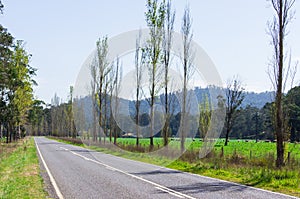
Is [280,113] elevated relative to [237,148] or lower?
elevated

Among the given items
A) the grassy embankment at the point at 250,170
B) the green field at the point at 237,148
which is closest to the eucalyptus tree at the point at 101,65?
the green field at the point at 237,148

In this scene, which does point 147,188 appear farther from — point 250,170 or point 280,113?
point 280,113

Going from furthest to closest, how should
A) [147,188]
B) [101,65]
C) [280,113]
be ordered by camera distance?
[101,65]
[280,113]
[147,188]

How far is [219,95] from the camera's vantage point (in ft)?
149

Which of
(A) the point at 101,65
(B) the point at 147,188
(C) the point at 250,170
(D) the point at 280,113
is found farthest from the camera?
(A) the point at 101,65

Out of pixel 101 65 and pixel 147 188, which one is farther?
pixel 101 65

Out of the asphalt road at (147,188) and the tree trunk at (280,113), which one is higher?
the tree trunk at (280,113)

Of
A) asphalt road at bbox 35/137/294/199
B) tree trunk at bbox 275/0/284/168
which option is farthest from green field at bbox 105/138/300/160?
asphalt road at bbox 35/137/294/199

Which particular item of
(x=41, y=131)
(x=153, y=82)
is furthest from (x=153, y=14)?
(x=41, y=131)

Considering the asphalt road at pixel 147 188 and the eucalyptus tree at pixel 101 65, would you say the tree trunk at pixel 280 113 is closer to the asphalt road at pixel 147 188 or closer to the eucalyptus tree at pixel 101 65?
the asphalt road at pixel 147 188

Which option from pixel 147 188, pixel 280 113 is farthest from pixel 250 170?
pixel 147 188

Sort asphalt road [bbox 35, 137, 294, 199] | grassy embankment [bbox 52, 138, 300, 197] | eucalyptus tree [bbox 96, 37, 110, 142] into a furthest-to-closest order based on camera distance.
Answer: eucalyptus tree [bbox 96, 37, 110, 142] → grassy embankment [bbox 52, 138, 300, 197] → asphalt road [bbox 35, 137, 294, 199]

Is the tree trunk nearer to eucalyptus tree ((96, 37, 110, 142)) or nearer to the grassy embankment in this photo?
the grassy embankment

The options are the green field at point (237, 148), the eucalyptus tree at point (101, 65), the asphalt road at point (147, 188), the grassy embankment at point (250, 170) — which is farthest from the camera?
the eucalyptus tree at point (101, 65)
